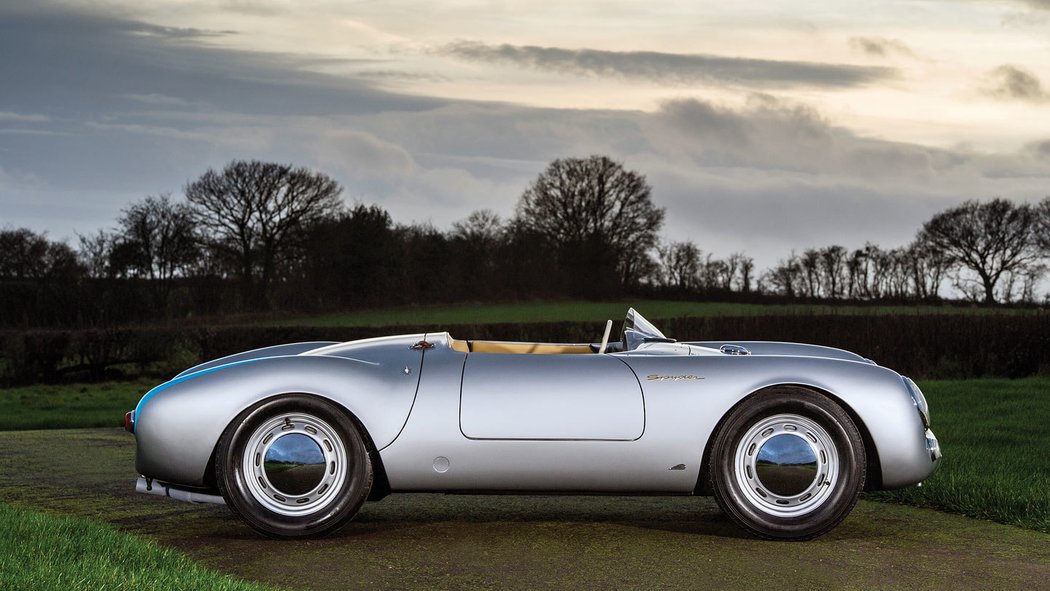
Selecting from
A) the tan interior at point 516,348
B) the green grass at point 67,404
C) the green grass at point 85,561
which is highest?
the tan interior at point 516,348

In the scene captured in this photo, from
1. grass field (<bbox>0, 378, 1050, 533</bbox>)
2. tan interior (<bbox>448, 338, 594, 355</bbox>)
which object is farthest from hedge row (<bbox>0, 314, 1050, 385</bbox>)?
tan interior (<bbox>448, 338, 594, 355</bbox>)

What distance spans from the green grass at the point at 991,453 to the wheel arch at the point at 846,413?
1282 mm

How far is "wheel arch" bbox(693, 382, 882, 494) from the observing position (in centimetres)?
526

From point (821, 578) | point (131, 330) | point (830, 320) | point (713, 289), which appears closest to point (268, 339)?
point (131, 330)

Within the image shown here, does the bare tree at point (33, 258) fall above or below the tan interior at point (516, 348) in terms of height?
above

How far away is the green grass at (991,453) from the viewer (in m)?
6.32

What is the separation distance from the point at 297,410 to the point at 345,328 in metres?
21.7

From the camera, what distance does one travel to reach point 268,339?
23.4 metres

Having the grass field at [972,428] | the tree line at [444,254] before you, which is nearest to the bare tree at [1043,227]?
the tree line at [444,254]

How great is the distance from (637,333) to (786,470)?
1.18 metres

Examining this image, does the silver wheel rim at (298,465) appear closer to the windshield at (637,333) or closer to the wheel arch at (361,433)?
the wheel arch at (361,433)

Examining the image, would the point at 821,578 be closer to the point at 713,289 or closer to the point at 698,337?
the point at 698,337

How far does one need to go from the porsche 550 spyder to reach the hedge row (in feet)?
51.3

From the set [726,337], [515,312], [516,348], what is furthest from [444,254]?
[516,348]
